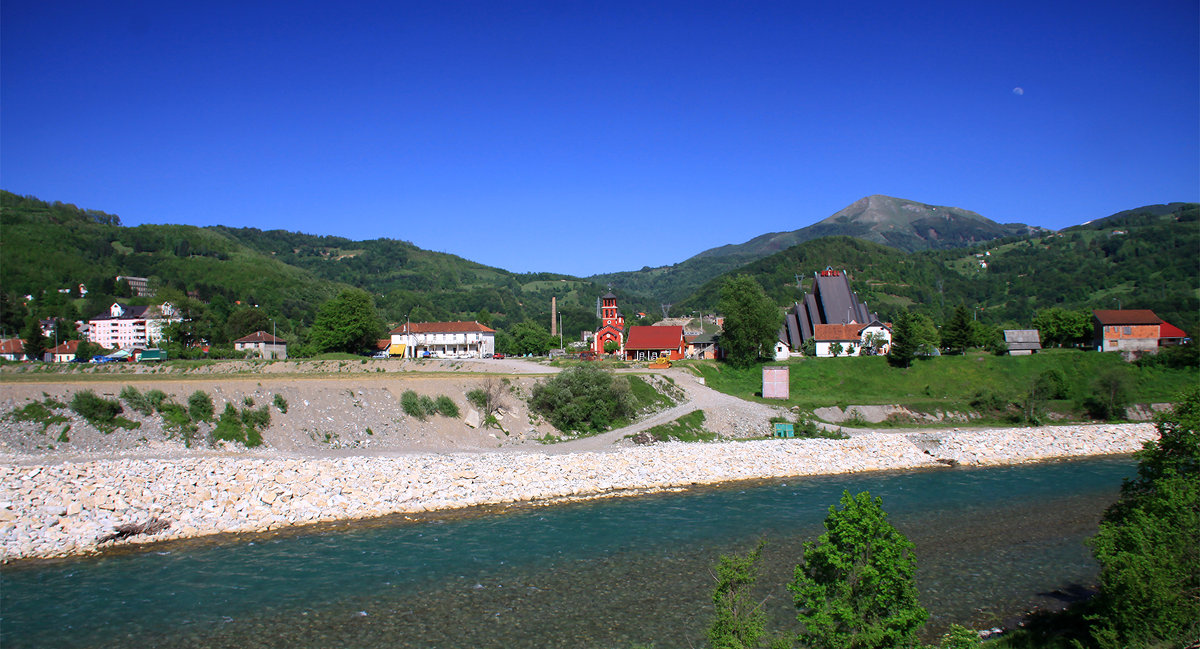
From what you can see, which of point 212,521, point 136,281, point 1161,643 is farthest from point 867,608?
point 136,281

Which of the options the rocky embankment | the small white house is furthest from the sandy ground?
the small white house

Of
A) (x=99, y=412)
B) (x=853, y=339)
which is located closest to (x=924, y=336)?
(x=853, y=339)

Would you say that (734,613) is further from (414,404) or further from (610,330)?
(610,330)

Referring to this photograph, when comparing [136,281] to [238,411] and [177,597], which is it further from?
[177,597]

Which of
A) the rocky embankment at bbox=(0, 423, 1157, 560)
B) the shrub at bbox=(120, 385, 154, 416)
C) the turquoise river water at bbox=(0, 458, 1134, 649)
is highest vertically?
the shrub at bbox=(120, 385, 154, 416)

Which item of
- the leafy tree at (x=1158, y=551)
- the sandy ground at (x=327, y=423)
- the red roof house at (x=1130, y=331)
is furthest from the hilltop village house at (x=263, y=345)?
the red roof house at (x=1130, y=331)

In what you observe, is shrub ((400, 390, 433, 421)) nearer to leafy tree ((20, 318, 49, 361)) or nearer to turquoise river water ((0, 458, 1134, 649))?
turquoise river water ((0, 458, 1134, 649))

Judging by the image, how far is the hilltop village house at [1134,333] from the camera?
4838cm

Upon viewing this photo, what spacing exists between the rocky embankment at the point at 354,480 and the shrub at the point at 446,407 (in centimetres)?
468

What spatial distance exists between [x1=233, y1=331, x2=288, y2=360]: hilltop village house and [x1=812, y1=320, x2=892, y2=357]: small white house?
147ft

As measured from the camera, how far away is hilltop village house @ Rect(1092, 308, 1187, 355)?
4838 centimetres

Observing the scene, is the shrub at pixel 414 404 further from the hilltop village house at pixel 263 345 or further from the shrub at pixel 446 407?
the hilltop village house at pixel 263 345

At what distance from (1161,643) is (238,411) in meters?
29.2

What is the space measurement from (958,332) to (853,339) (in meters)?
7.41
